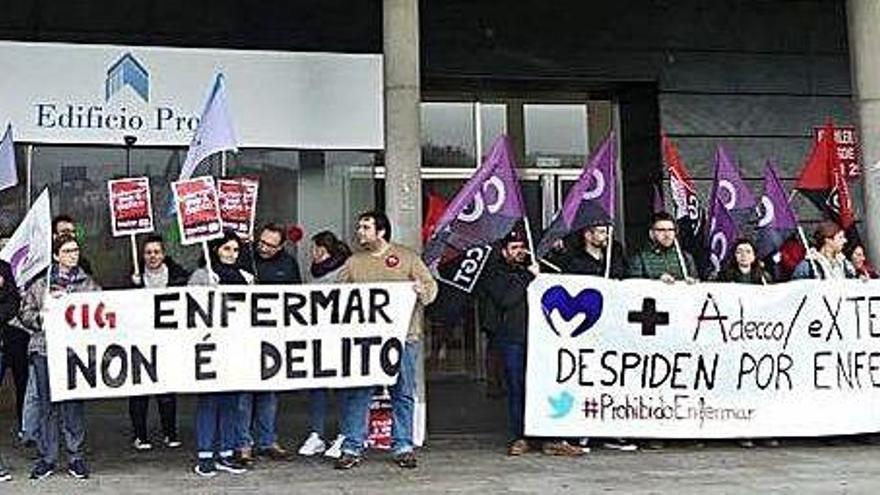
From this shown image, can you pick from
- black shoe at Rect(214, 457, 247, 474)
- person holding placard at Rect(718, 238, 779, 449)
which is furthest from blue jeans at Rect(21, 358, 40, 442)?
person holding placard at Rect(718, 238, 779, 449)

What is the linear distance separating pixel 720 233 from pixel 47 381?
20.2 ft

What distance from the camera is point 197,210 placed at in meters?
9.08

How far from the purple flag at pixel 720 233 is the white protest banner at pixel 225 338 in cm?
329

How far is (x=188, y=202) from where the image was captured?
909 centimetres

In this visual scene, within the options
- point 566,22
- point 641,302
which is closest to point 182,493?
point 641,302

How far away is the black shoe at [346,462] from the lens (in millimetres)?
8992

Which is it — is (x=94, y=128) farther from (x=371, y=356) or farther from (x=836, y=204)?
(x=836, y=204)

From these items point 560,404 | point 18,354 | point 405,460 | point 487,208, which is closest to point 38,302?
point 18,354

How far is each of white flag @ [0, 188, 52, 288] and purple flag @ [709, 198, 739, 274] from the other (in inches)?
233

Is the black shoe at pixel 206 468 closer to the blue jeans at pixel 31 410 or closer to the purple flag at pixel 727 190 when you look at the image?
the blue jeans at pixel 31 410

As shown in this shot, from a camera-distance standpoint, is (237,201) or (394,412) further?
(237,201)

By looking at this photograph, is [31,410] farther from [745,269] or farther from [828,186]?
[828,186]

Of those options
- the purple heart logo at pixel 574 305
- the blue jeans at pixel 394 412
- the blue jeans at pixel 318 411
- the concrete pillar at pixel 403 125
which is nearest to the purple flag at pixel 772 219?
the purple heart logo at pixel 574 305

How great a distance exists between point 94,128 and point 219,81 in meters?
2.95
